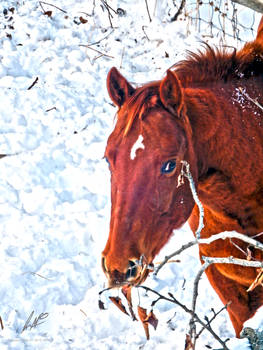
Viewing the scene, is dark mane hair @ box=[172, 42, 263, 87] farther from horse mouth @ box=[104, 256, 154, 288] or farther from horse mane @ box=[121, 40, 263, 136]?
horse mouth @ box=[104, 256, 154, 288]

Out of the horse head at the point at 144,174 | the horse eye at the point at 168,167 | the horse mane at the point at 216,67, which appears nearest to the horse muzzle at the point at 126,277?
the horse head at the point at 144,174

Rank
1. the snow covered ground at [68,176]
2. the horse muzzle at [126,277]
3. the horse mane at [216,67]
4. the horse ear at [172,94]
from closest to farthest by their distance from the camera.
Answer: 1. the horse muzzle at [126,277]
2. the horse ear at [172,94]
3. the horse mane at [216,67]
4. the snow covered ground at [68,176]

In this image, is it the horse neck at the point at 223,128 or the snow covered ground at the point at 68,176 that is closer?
the horse neck at the point at 223,128

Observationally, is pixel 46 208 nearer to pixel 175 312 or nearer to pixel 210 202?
pixel 175 312

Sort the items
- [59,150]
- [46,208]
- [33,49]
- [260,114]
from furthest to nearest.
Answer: [33,49]
[59,150]
[46,208]
[260,114]

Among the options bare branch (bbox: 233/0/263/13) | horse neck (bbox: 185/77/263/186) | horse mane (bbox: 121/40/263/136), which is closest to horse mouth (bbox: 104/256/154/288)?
horse neck (bbox: 185/77/263/186)

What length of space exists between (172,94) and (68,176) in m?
2.50

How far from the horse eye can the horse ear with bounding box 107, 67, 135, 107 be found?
0.41 m

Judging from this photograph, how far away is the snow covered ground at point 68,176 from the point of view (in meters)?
3.24

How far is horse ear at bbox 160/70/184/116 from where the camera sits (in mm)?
2195

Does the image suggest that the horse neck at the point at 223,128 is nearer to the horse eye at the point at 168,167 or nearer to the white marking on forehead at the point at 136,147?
the horse eye at the point at 168,167

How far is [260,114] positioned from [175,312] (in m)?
1.59

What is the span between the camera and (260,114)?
2541 mm

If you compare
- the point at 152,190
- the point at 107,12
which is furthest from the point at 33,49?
the point at 152,190
